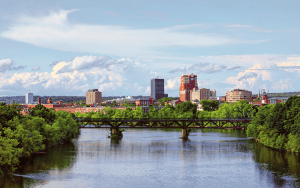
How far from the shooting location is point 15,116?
76.0 meters

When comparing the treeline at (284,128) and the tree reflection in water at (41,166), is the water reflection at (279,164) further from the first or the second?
the tree reflection in water at (41,166)

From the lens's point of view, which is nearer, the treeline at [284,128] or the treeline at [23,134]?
the treeline at [23,134]

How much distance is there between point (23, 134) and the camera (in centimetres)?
6988

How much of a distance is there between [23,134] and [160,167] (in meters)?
22.2

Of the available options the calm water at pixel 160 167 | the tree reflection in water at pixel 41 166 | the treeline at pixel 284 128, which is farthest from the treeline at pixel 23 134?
the treeline at pixel 284 128

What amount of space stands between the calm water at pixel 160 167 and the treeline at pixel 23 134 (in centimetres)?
211

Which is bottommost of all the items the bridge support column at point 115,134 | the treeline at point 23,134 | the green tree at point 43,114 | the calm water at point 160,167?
the calm water at point 160,167

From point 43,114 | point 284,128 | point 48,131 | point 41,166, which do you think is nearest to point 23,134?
point 41,166

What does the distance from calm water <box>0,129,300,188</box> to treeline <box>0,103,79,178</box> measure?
6.94 feet

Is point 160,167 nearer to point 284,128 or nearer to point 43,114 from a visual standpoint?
point 284,128

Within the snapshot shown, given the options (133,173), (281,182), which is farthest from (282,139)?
(133,173)

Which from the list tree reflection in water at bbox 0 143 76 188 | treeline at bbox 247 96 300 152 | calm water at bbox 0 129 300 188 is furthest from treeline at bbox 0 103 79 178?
treeline at bbox 247 96 300 152

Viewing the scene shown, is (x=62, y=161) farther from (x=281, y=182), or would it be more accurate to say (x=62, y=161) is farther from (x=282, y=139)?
(x=282, y=139)

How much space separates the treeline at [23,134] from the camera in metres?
56.9
